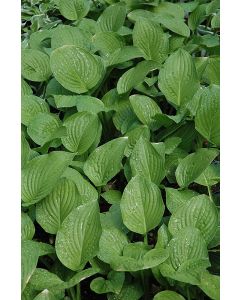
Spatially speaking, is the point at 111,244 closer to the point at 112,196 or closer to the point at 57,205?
the point at 57,205

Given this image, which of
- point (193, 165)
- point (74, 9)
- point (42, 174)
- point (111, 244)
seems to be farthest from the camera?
point (74, 9)

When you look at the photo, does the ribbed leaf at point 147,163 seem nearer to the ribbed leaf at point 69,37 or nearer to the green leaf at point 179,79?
the green leaf at point 179,79

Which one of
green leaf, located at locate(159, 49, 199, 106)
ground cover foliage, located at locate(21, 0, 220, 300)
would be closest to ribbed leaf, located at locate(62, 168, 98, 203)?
ground cover foliage, located at locate(21, 0, 220, 300)

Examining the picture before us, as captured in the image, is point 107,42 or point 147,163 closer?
point 147,163

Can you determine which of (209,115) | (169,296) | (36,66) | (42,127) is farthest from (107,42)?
(169,296)
